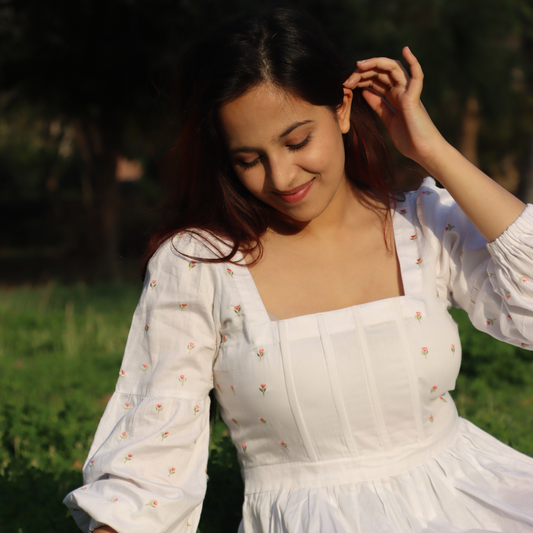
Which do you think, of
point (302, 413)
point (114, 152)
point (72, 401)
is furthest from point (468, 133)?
point (302, 413)

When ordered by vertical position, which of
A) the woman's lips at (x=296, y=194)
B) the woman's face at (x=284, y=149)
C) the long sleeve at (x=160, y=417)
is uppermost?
the woman's face at (x=284, y=149)

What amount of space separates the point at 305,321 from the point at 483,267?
626mm

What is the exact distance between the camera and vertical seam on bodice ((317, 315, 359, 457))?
5.81 ft

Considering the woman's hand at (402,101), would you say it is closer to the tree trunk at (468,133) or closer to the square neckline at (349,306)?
the square neckline at (349,306)

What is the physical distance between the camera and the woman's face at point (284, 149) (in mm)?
1894

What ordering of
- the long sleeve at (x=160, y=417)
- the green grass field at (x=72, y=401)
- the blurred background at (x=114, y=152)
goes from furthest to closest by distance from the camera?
1. the blurred background at (x=114, y=152)
2. the green grass field at (x=72, y=401)
3. the long sleeve at (x=160, y=417)

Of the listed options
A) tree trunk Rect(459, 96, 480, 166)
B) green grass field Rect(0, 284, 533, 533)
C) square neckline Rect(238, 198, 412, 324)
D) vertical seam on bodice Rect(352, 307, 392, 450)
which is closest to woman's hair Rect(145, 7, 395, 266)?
square neckline Rect(238, 198, 412, 324)

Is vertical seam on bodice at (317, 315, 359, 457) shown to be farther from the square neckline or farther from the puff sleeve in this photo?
the puff sleeve

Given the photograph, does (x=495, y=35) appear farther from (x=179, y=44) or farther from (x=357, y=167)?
(x=357, y=167)

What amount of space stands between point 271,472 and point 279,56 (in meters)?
1.25

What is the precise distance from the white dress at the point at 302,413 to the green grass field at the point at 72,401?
0.71m

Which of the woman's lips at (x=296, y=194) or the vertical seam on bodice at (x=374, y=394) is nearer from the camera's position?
the vertical seam on bodice at (x=374, y=394)

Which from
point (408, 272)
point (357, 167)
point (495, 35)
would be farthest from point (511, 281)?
point (495, 35)

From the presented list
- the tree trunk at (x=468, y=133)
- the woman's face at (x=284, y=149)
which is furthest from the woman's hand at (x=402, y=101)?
the tree trunk at (x=468, y=133)
